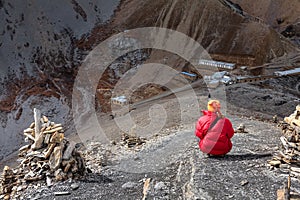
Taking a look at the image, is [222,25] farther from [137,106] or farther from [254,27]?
[137,106]

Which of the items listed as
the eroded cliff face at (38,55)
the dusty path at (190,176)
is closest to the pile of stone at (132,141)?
the dusty path at (190,176)

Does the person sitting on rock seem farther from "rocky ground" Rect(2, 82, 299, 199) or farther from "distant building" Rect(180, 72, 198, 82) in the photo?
"distant building" Rect(180, 72, 198, 82)

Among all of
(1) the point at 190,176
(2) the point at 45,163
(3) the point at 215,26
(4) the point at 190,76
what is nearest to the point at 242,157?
(1) the point at 190,176

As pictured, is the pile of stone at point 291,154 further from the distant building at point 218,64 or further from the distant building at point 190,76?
the distant building at point 218,64

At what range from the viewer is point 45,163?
692 centimetres

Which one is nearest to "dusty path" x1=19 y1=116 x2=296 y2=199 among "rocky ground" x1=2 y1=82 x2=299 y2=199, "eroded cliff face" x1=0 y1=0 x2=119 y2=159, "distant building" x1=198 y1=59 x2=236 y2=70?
"rocky ground" x1=2 y1=82 x2=299 y2=199

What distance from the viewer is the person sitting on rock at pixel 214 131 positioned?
6281mm

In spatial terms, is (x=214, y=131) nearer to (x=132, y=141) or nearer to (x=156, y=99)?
(x=132, y=141)

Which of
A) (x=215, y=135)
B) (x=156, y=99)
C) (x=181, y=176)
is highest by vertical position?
(x=156, y=99)

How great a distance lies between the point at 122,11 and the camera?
24578mm

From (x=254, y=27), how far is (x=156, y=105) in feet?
37.9

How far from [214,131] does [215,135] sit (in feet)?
0.31

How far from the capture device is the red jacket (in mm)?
6273

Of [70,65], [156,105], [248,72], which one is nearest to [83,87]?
[70,65]
